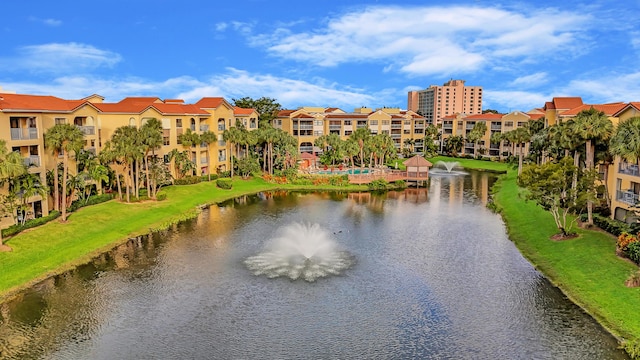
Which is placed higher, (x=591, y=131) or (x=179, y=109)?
(x=179, y=109)

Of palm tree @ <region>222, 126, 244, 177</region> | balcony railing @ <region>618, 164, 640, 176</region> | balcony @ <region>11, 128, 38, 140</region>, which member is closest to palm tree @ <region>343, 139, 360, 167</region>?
palm tree @ <region>222, 126, 244, 177</region>

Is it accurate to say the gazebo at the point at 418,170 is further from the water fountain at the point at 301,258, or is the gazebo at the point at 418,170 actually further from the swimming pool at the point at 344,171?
the water fountain at the point at 301,258

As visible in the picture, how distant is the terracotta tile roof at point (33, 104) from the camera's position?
46.3 metres

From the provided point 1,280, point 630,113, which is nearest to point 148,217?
point 1,280

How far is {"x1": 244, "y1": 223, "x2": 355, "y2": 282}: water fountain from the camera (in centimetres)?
3819

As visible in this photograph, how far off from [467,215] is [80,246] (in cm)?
4470

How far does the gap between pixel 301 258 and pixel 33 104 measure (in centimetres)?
3298

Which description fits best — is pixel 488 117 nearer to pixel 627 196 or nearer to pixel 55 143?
pixel 627 196

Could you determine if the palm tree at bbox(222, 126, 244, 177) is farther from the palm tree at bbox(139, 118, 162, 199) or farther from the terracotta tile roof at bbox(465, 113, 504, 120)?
the terracotta tile roof at bbox(465, 113, 504, 120)

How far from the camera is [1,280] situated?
114ft

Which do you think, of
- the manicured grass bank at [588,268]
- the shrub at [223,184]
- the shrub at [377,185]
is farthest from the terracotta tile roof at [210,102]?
the manicured grass bank at [588,268]

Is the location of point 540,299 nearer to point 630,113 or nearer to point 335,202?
point 630,113

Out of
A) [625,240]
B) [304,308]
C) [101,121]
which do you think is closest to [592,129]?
[625,240]

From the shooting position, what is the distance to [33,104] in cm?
4991
